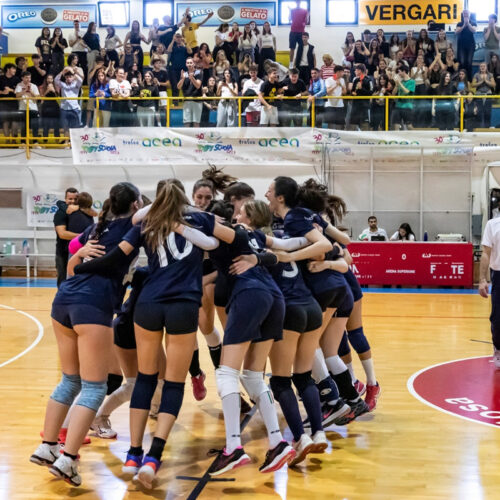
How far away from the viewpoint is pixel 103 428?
5902 millimetres

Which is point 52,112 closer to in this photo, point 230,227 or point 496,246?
point 496,246

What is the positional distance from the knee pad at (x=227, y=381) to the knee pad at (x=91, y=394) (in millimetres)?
726

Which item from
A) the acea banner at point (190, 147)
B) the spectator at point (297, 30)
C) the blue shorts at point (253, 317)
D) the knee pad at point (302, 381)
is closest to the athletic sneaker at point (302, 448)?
the knee pad at point (302, 381)

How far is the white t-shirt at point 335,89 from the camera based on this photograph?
17.1m

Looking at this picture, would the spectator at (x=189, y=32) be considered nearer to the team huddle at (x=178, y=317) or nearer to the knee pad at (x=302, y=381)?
the team huddle at (x=178, y=317)

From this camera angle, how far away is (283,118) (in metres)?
17.2

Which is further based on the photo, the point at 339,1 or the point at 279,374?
the point at 339,1

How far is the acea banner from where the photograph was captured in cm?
1730

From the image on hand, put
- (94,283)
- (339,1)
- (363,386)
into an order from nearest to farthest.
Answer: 1. (94,283)
2. (363,386)
3. (339,1)

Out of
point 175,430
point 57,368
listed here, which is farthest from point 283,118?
point 175,430

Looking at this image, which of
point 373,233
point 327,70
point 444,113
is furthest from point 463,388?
point 327,70

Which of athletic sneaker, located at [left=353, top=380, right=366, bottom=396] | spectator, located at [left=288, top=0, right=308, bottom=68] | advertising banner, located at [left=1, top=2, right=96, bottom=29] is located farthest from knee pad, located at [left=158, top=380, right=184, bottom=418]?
advertising banner, located at [left=1, top=2, right=96, bottom=29]

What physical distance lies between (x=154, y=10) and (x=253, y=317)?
2012 cm

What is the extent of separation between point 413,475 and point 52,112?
573 inches
